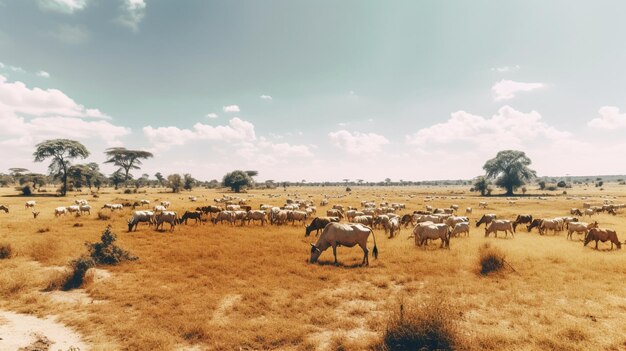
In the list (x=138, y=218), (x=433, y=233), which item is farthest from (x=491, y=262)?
(x=138, y=218)

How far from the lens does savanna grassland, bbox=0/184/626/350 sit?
785cm

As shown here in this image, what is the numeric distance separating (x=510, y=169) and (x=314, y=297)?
309 ft

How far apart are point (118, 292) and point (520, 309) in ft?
46.0

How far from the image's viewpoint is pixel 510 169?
8562 cm

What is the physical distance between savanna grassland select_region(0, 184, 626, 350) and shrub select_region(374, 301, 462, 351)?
0.19 m

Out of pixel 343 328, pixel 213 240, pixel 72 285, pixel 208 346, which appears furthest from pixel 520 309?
pixel 213 240

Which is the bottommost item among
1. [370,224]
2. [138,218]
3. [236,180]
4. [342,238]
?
[370,224]

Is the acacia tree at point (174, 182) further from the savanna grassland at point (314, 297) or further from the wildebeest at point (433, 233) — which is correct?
the wildebeest at point (433, 233)

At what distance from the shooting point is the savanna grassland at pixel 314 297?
7.85 m

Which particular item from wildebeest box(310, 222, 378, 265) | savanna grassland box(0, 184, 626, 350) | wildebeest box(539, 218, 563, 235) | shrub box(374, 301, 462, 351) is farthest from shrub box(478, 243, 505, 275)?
wildebeest box(539, 218, 563, 235)

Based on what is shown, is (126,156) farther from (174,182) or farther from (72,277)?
(72,277)

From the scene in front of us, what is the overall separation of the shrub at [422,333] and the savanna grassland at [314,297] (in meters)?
0.19

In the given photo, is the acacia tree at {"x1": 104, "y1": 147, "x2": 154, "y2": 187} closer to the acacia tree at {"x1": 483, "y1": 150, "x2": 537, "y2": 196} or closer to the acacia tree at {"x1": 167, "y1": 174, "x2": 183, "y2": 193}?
the acacia tree at {"x1": 167, "y1": 174, "x2": 183, "y2": 193}

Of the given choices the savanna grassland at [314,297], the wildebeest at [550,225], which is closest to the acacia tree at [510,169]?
the wildebeest at [550,225]
